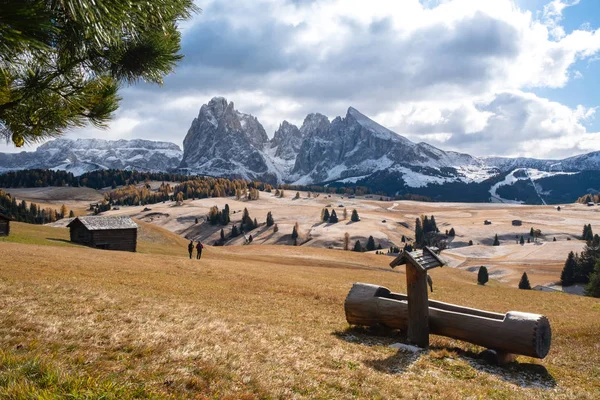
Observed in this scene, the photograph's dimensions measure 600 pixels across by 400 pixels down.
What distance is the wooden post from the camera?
1431 centimetres

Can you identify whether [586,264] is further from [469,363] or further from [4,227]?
[4,227]

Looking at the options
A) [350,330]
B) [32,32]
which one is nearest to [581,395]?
[350,330]

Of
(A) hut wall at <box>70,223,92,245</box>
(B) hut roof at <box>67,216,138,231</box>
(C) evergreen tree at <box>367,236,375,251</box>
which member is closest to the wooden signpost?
(B) hut roof at <box>67,216,138,231</box>

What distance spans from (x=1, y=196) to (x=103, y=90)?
197454 mm

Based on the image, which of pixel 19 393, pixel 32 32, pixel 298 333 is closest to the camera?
pixel 32 32

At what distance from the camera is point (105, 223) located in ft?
210

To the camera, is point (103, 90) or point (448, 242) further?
point (448, 242)

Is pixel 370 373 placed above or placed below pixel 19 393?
below

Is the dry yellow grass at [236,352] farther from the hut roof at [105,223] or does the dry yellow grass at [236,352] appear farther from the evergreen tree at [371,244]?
the evergreen tree at [371,244]

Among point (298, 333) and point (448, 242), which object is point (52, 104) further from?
point (448, 242)

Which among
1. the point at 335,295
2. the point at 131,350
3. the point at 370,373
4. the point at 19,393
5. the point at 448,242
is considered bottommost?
the point at 448,242

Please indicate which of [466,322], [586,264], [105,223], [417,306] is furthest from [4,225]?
[586,264]

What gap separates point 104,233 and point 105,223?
72.5 inches

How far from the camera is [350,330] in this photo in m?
16.4
